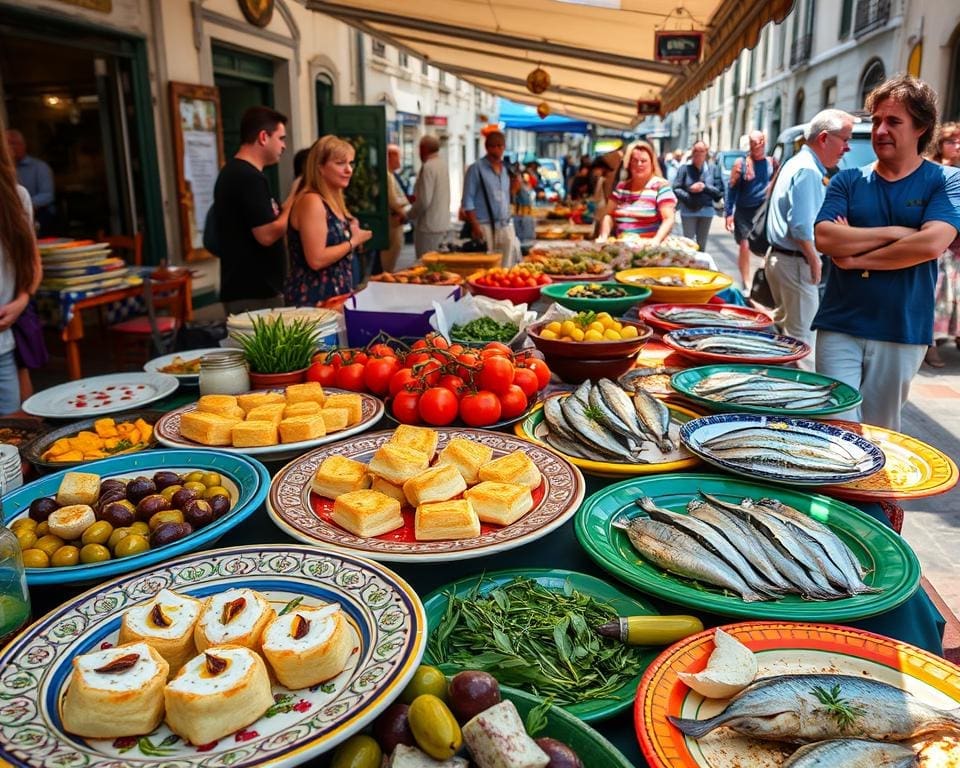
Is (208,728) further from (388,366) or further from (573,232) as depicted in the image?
(573,232)

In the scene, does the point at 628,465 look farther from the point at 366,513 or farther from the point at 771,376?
the point at 771,376

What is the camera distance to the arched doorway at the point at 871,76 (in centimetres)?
2008

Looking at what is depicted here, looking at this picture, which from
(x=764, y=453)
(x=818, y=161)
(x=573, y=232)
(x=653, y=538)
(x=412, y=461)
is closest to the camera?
(x=653, y=538)

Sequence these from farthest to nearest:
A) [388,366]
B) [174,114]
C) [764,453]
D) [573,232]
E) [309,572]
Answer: [573,232] → [174,114] → [388,366] → [764,453] → [309,572]


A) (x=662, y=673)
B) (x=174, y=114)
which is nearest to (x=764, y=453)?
(x=662, y=673)

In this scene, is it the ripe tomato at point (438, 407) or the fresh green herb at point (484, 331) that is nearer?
the ripe tomato at point (438, 407)

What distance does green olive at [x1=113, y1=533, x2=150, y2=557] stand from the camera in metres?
1.44

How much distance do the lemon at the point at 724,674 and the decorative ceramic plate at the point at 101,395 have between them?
6.77 feet

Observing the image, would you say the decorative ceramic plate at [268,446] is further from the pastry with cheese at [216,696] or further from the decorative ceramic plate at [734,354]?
the decorative ceramic plate at [734,354]

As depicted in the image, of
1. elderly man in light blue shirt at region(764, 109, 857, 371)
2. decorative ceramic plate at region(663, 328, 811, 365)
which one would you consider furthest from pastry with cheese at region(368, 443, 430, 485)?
elderly man in light blue shirt at region(764, 109, 857, 371)

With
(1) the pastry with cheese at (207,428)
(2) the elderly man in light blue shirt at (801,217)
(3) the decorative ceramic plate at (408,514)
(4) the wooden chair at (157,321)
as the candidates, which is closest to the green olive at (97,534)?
(3) the decorative ceramic plate at (408,514)

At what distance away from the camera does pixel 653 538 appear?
5.20ft

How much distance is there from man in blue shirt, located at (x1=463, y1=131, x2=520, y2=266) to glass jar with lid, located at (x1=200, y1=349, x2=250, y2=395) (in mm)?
6530

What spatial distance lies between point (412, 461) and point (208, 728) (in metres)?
0.87
